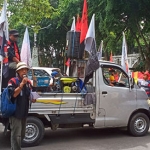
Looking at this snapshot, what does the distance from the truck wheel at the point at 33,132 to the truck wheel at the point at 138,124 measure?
2429 millimetres

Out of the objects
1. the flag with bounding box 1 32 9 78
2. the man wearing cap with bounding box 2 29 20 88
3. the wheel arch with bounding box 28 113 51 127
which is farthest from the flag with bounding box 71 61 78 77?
the flag with bounding box 1 32 9 78

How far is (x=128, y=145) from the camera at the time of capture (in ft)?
22.2

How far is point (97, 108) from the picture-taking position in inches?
279

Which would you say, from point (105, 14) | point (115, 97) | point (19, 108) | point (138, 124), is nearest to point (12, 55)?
point (19, 108)

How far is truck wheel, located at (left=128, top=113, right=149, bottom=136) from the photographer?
758cm

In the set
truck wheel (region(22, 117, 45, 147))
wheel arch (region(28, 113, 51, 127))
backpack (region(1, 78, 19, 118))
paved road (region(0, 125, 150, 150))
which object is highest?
backpack (region(1, 78, 19, 118))

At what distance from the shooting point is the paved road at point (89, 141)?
6.60m

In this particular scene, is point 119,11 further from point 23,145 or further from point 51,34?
point 51,34

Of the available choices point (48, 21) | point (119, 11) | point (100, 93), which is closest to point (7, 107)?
point (100, 93)

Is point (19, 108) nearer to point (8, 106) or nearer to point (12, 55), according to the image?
point (8, 106)

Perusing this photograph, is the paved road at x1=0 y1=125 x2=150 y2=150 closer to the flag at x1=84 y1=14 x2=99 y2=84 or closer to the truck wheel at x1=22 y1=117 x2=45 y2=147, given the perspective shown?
the truck wheel at x1=22 y1=117 x2=45 y2=147

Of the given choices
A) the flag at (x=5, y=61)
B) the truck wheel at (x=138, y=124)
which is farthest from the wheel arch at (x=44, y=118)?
the truck wheel at (x=138, y=124)

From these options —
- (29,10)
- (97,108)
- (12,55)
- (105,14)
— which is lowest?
(97,108)

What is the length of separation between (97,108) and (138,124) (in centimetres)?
138
